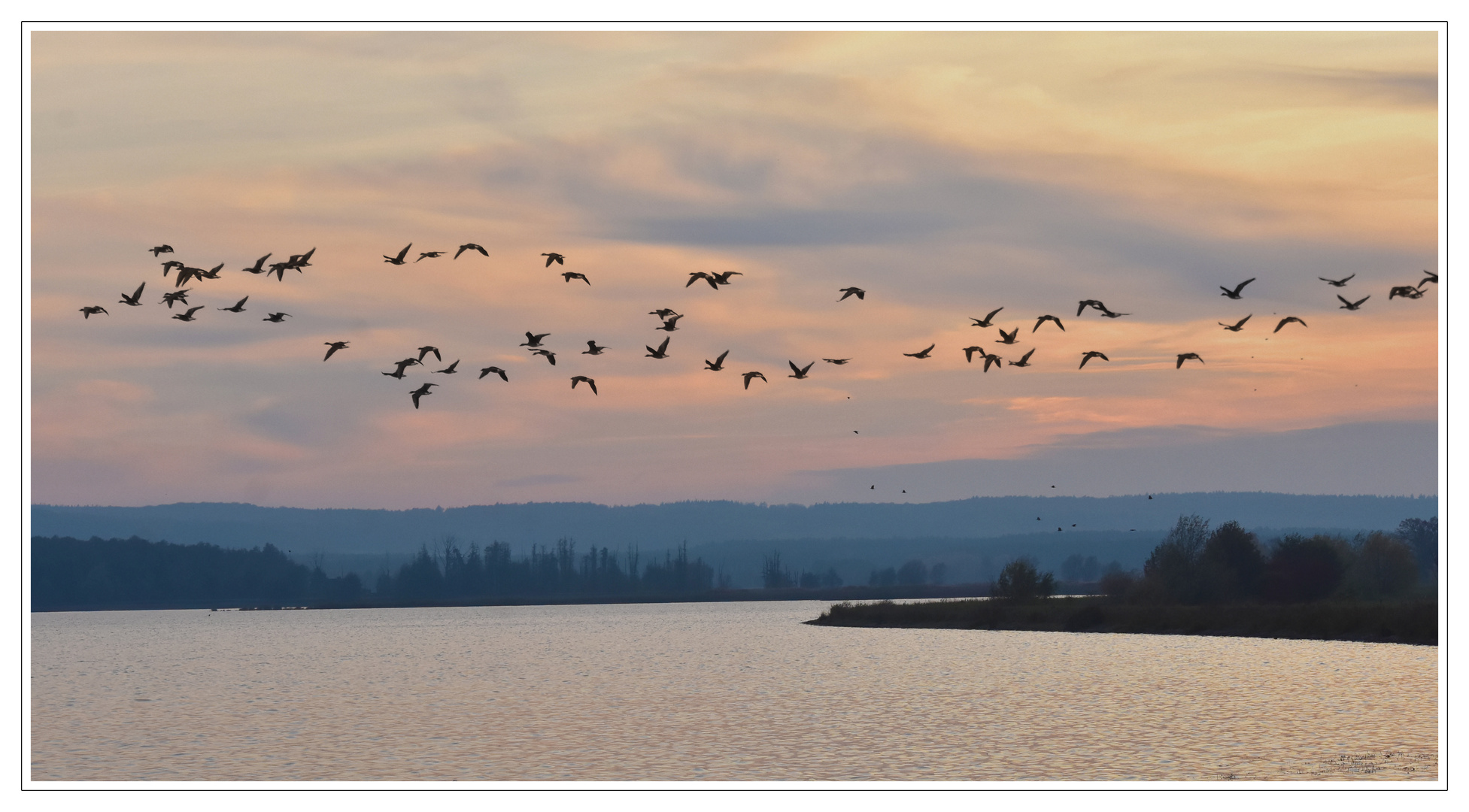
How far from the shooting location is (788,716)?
71375 mm

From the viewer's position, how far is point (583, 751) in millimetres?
58031

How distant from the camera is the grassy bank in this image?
10475 centimetres

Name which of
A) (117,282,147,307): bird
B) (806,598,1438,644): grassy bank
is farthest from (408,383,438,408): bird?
(806,598,1438,644): grassy bank

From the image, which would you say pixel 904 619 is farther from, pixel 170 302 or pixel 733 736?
pixel 170 302

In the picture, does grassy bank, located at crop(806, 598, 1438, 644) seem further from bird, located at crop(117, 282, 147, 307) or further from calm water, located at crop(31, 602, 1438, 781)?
bird, located at crop(117, 282, 147, 307)

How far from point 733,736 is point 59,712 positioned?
46814mm

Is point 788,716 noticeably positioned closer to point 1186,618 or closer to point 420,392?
point 420,392

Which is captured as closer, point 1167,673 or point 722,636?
point 1167,673

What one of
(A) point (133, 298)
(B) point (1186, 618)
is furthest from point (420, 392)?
(B) point (1186, 618)

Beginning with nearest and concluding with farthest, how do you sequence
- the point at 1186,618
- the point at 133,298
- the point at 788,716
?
the point at 133,298 < the point at 788,716 < the point at 1186,618

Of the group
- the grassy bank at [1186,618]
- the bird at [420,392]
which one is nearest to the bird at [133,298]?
the bird at [420,392]

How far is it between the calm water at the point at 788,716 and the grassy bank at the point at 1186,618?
3985mm

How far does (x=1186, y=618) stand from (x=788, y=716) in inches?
2740
